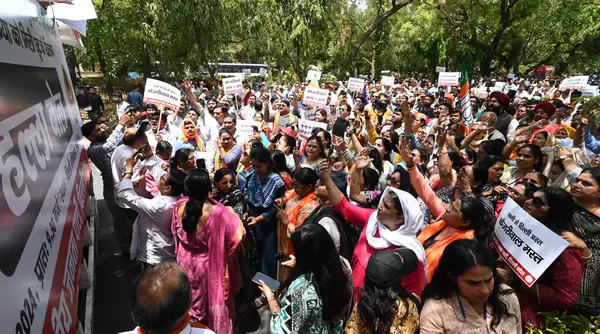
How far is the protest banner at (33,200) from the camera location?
4.41 ft

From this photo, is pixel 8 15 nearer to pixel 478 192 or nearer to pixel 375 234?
pixel 375 234

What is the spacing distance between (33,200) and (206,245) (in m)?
1.26

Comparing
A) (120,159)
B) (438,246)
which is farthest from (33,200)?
(438,246)

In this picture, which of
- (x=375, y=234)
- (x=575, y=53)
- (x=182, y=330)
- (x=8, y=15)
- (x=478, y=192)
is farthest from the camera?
(x=575, y=53)

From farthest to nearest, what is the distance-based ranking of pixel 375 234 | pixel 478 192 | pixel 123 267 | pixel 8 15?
pixel 123 267 → pixel 478 192 → pixel 375 234 → pixel 8 15

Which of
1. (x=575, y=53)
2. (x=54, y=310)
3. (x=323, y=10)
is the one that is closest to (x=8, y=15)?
(x=54, y=310)

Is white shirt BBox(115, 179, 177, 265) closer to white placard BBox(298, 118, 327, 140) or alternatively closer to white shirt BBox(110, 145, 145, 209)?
white shirt BBox(110, 145, 145, 209)

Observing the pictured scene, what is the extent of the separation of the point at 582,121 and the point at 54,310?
231 inches

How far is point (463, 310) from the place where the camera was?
177 centimetres

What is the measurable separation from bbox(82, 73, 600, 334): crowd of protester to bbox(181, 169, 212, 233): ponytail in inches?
0.4

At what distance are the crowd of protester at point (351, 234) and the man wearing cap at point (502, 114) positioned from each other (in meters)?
0.87

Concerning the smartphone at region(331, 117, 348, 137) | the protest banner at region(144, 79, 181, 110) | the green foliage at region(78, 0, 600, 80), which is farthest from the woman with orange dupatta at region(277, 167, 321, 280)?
the green foliage at region(78, 0, 600, 80)

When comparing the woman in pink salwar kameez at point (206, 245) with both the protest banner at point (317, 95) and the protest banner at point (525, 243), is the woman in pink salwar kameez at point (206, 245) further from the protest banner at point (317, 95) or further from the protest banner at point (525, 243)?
the protest banner at point (317, 95)

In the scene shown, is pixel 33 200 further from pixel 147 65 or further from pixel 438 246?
pixel 147 65
